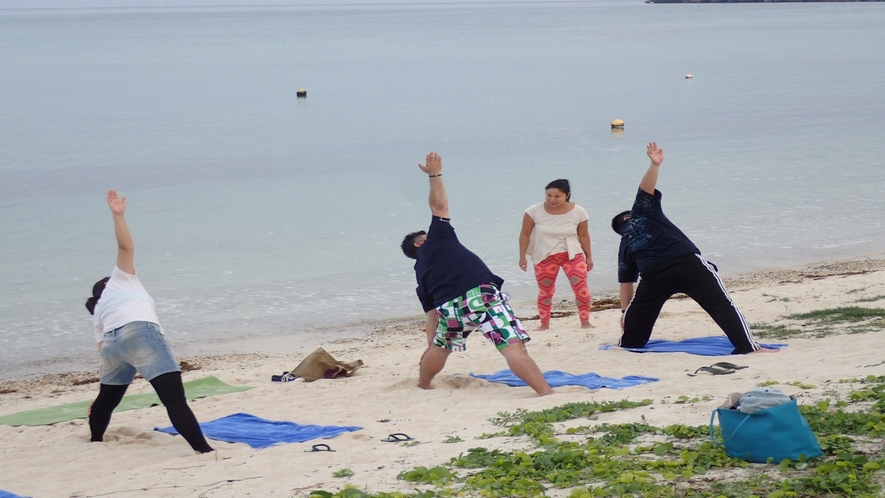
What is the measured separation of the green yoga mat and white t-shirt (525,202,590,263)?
3.24 m

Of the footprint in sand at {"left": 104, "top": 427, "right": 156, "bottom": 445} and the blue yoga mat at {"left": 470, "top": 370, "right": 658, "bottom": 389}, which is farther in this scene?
the blue yoga mat at {"left": 470, "top": 370, "right": 658, "bottom": 389}

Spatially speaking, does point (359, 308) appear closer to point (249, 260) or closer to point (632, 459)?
point (249, 260)

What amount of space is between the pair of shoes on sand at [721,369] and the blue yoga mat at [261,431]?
2841mm

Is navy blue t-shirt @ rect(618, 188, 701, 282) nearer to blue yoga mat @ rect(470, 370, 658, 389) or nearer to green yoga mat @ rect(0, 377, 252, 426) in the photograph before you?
blue yoga mat @ rect(470, 370, 658, 389)

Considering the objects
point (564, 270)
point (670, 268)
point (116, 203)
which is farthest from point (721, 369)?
point (116, 203)

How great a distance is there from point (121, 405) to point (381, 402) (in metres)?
2.44

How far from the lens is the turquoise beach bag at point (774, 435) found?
4871 mm

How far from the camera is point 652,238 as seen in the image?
8391mm

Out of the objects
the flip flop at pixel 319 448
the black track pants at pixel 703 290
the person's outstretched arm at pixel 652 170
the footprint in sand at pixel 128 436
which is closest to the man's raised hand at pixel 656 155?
the person's outstretched arm at pixel 652 170

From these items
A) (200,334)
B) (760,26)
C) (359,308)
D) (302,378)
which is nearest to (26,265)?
(200,334)

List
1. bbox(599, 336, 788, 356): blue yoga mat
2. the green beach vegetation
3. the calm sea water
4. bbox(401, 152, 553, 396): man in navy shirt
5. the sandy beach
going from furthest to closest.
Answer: the calm sea water
bbox(599, 336, 788, 356): blue yoga mat
bbox(401, 152, 553, 396): man in navy shirt
the sandy beach
the green beach vegetation

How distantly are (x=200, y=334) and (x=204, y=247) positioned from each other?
5.21 meters

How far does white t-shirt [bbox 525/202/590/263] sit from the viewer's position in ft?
32.4

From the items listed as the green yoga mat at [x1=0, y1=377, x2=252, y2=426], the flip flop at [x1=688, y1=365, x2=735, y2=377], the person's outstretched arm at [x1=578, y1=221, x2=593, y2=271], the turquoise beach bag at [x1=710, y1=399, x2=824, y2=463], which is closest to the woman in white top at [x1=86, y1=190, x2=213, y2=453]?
the green yoga mat at [x1=0, y1=377, x2=252, y2=426]
